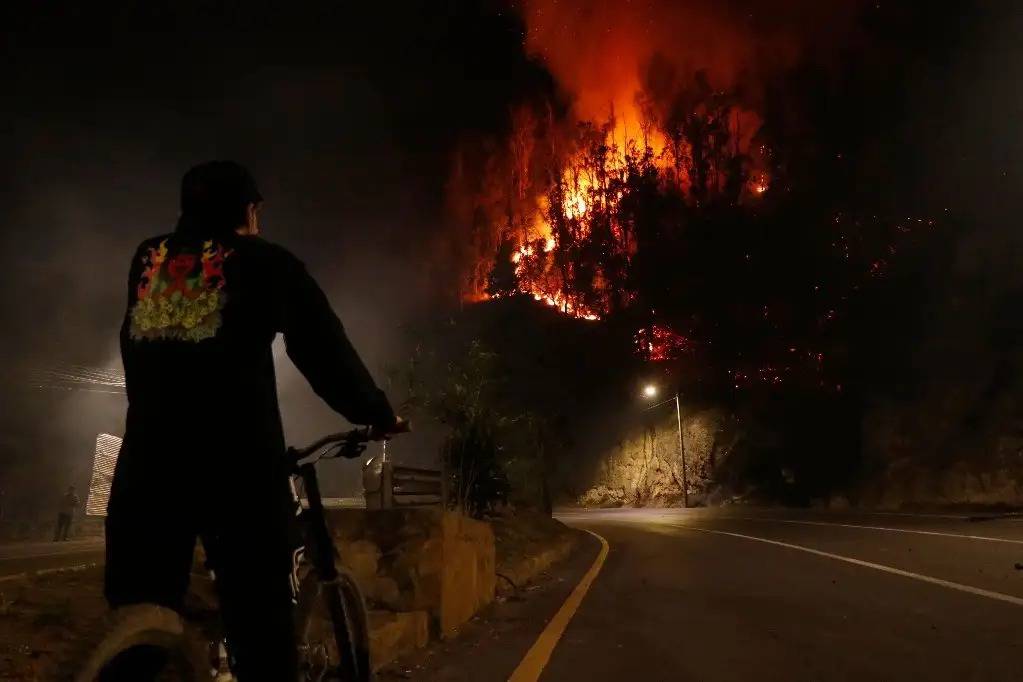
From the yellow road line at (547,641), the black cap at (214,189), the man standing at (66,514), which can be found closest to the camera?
the black cap at (214,189)

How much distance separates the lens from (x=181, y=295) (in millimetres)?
2189

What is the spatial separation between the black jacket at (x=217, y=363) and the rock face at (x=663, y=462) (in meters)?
43.2

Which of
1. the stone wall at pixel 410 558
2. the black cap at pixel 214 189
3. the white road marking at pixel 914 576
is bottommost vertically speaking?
the white road marking at pixel 914 576

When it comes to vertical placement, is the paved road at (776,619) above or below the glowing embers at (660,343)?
below

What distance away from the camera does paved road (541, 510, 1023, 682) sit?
5027mm

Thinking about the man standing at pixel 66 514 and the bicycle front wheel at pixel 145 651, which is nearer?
the bicycle front wheel at pixel 145 651

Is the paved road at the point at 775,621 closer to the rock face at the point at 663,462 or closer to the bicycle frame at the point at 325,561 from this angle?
the bicycle frame at the point at 325,561

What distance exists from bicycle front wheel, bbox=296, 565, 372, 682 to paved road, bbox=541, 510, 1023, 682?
264 centimetres

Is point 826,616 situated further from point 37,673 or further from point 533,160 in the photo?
point 533,160

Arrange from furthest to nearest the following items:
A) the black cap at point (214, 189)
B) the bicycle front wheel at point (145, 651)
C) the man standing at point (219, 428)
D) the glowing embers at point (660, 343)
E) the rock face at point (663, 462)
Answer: the glowing embers at point (660, 343)
the rock face at point (663, 462)
the black cap at point (214, 189)
the man standing at point (219, 428)
the bicycle front wheel at point (145, 651)

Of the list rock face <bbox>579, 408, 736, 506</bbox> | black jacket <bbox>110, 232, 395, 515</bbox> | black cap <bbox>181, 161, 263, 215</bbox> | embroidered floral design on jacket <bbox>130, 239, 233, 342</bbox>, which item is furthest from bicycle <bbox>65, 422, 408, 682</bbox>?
rock face <bbox>579, 408, 736, 506</bbox>

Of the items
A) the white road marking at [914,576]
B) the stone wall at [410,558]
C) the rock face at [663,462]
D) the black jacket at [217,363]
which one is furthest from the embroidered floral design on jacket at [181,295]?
the rock face at [663,462]

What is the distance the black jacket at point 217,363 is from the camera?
6.70 feet

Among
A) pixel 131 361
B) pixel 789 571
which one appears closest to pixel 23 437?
pixel 789 571
